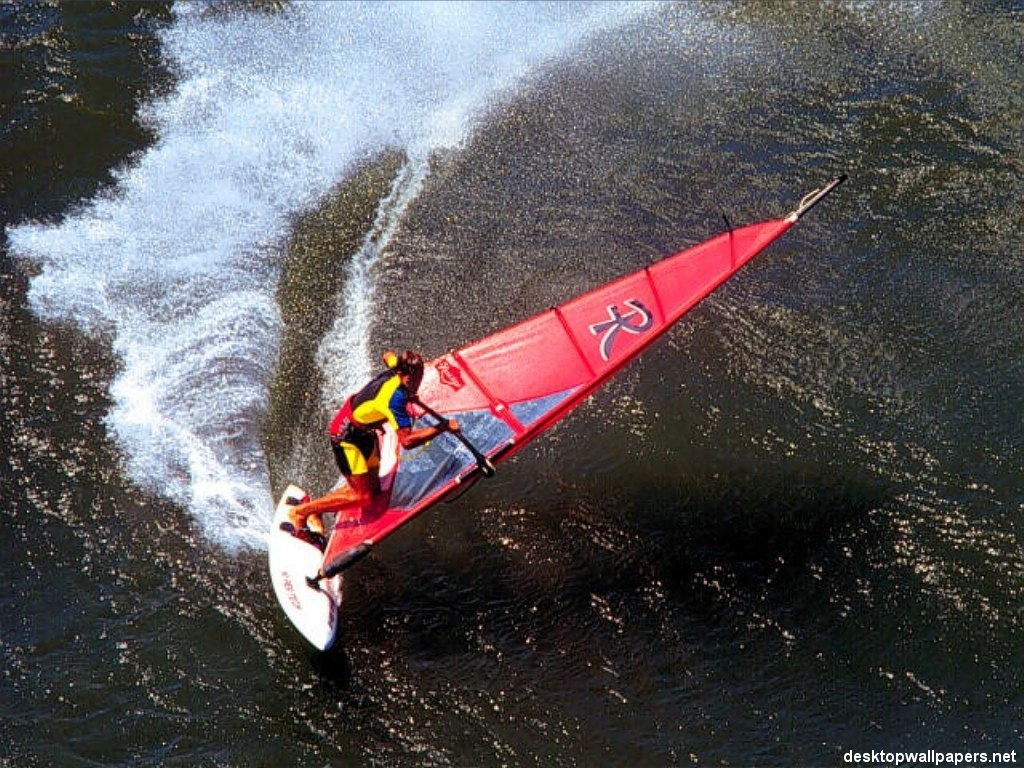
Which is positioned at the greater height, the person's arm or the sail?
the person's arm

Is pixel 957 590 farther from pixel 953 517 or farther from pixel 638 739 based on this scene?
pixel 638 739

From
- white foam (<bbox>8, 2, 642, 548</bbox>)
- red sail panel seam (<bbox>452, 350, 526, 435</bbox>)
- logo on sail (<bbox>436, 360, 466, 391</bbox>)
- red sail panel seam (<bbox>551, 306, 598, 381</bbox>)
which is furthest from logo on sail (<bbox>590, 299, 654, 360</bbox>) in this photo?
white foam (<bbox>8, 2, 642, 548</bbox>)

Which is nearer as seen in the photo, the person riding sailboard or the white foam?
the person riding sailboard

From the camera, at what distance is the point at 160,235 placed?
A: 1322 centimetres

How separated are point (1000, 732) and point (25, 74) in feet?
48.4

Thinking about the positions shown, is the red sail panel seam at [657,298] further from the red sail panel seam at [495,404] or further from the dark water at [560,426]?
the red sail panel seam at [495,404]

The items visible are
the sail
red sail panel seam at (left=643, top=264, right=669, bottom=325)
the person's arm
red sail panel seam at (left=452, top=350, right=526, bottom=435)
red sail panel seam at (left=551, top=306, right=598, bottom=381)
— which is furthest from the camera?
red sail panel seam at (left=643, top=264, right=669, bottom=325)

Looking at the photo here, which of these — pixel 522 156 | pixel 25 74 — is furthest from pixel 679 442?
pixel 25 74

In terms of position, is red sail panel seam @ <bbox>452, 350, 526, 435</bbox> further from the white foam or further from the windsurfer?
the white foam

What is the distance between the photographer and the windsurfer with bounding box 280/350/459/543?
9.02 meters

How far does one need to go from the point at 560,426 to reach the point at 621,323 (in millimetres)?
1340

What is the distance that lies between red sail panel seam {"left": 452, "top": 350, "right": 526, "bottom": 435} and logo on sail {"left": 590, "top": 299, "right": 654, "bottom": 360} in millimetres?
1058

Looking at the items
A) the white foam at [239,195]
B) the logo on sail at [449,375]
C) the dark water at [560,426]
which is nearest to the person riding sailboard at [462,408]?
→ the logo on sail at [449,375]

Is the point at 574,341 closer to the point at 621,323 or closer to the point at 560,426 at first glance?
the point at 621,323
